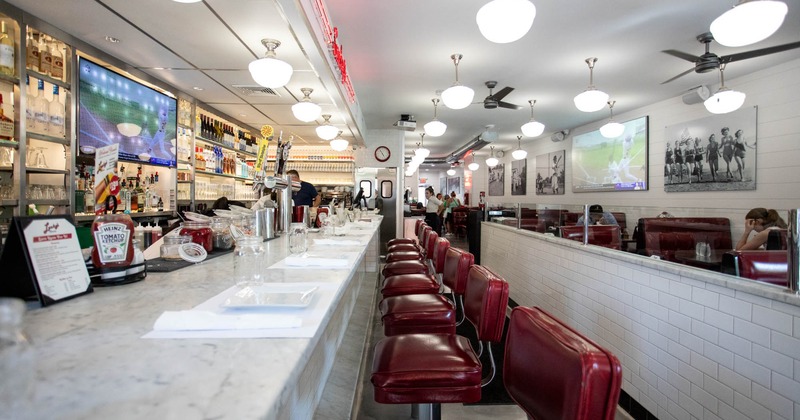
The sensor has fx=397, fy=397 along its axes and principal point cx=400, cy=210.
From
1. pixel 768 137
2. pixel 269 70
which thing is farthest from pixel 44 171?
pixel 768 137

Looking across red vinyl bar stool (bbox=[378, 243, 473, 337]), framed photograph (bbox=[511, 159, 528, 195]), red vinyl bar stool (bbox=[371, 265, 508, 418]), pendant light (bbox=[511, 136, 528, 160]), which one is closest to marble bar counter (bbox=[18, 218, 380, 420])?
red vinyl bar stool (bbox=[371, 265, 508, 418])

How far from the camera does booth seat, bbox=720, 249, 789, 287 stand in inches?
68.6

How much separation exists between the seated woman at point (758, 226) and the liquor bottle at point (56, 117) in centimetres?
535

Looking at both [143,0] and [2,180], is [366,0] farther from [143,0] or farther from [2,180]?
[2,180]

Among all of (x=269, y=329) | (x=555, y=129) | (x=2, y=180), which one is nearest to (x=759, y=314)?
(x=269, y=329)

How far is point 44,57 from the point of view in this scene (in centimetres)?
357

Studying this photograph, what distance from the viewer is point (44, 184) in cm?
374

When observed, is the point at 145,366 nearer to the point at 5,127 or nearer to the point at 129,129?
the point at 5,127

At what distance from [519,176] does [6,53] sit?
41.4 ft

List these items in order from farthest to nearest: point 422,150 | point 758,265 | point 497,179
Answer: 1. point 497,179
2. point 422,150
3. point 758,265

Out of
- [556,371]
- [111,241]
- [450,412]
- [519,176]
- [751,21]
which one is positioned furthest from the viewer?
[519,176]

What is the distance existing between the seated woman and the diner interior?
0.18 ft

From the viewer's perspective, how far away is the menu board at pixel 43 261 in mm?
958

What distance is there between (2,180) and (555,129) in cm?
1055
